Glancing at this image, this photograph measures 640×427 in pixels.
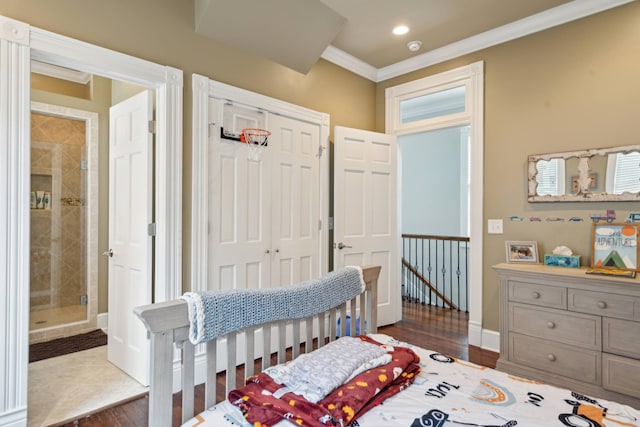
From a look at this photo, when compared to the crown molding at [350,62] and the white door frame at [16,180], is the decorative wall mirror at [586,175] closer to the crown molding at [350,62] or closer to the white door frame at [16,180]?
the crown molding at [350,62]

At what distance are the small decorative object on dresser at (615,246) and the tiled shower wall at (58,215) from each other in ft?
15.5

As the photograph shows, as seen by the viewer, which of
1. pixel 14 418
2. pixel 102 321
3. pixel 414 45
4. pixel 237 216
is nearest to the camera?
pixel 14 418

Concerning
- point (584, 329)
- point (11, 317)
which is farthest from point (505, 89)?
point (11, 317)

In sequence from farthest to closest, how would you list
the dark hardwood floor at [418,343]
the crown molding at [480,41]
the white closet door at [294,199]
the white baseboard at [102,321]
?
the white baseboard at [102,321], the white closet door at [294,199], the crown molding at [480,41], the dark hardwood floor at [418,343]

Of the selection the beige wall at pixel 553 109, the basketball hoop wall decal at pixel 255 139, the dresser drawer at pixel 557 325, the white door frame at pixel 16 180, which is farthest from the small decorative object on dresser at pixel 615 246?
the white door frame at pixel 16 180

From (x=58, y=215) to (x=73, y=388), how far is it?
2094 mm

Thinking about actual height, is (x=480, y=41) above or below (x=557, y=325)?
above

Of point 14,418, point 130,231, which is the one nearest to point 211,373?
point 14,418

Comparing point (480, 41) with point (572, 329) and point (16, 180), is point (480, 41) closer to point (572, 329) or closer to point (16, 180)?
point (572, 329)

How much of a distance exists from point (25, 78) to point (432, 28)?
2.99 m

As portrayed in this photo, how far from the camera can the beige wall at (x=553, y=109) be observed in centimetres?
263

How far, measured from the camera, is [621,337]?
2211 millimetres

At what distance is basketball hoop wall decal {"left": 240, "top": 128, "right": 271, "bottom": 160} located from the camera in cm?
284

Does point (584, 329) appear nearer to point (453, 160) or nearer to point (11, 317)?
point (11, 317)
